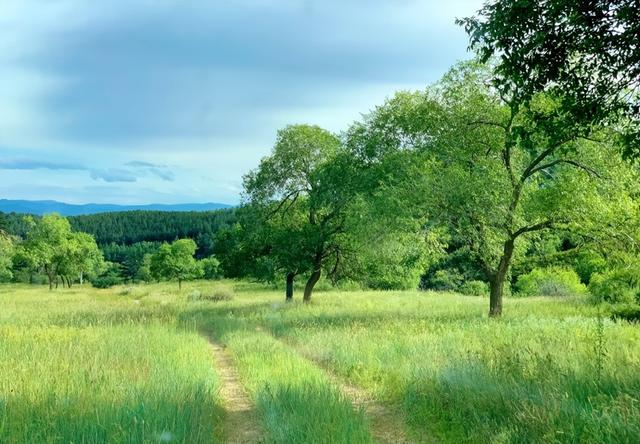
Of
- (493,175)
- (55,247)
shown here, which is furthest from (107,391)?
(55,247)

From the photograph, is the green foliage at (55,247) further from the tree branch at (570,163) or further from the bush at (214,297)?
the tree branch at (570,163)

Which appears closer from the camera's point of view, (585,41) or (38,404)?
(38,404)

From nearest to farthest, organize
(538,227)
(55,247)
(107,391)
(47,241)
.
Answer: (107,391) < (538,227) < (47,241) < (55,247)

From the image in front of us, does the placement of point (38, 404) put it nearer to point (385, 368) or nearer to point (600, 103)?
point (385, 368)

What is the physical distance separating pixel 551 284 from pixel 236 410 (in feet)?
113

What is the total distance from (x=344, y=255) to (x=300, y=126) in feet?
24.6

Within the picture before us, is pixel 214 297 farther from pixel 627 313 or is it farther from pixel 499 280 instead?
pixel 627 313

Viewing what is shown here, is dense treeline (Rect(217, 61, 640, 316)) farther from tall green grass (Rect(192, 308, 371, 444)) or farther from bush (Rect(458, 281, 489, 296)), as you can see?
bush (Rect(458, 281, 489, 296))

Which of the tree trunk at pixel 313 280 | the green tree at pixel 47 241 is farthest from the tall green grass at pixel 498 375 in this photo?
the green tree at pixel 47 241

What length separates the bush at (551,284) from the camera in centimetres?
3594

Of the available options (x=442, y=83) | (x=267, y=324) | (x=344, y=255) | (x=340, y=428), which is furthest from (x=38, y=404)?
(x=344, y=255)

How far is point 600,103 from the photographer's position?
945 cm

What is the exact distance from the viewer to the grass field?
6.14m

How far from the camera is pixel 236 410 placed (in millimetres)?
8562
